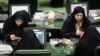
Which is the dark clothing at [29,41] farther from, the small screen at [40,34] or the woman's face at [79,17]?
the woman's face at [79,17]

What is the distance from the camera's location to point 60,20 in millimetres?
9062

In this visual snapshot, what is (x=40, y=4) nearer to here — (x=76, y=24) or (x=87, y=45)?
(x=76, y=24)

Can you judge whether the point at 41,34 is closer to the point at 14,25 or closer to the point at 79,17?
the point at 14,25

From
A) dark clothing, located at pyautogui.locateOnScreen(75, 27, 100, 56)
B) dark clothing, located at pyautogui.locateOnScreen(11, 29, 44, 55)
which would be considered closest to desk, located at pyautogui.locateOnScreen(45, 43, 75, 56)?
dark clothing, located at pyautogui.locateOnScreen(75, 27, 100, 56)

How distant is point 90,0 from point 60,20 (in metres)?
1.09

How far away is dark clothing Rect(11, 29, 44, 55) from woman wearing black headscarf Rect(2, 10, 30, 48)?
2.78 ft

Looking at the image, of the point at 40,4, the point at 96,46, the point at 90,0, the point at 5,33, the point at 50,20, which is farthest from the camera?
the point at 40,4

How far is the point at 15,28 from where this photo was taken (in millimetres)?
7754

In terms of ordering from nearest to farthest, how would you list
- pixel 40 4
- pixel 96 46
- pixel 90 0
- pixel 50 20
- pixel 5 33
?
pixel 96 46
pixel 5 33
pixel 50 20
pixel 90 0
pixel 40 4

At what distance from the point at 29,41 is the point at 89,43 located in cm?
91

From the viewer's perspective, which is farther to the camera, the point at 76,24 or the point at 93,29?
the point at 76,24

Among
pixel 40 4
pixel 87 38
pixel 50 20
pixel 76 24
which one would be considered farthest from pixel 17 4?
pixel 40 4

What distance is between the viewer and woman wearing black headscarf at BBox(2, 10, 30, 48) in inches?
297

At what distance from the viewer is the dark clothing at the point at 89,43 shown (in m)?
6.38
